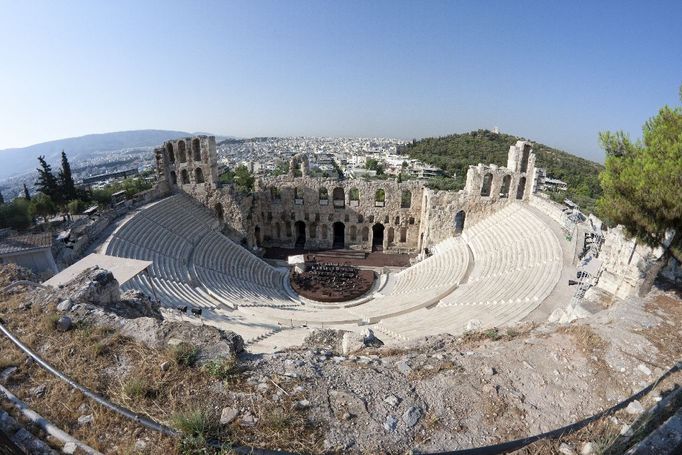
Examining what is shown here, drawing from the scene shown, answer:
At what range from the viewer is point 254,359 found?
5250mm

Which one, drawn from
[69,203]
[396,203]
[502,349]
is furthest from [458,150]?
[502,349]

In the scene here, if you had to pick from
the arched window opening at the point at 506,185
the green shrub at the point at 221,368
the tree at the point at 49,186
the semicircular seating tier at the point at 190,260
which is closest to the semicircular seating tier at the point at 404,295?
the semicircular seating tier at the point at 190,260

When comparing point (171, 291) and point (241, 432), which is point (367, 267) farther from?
point (241, 432)

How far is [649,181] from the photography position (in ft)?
23.5

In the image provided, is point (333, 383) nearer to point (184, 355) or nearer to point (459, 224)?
point (184, 355)

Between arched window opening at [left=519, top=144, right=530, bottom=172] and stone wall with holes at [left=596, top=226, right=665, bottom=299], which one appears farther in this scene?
arched window opening at [left=519, top=144, right=530, bottom=172]

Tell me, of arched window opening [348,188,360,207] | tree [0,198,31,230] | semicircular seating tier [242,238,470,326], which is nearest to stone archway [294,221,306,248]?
arched window opening [348,188,360,207]

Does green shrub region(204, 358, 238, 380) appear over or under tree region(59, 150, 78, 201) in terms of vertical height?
over

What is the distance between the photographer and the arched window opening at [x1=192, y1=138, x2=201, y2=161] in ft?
76.4

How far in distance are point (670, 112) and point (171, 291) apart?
1702cm

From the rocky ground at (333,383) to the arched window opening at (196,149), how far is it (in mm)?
18652

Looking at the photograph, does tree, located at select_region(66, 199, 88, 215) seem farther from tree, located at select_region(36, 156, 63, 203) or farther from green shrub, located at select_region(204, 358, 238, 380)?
green shrub, located at select_region(204, 358, 238, 380)

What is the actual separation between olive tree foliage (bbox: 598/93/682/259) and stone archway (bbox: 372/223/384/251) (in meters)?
20.5

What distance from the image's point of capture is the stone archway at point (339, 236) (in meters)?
28.5
